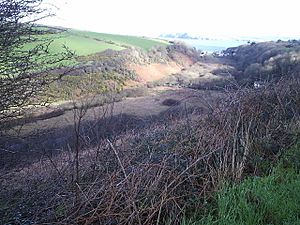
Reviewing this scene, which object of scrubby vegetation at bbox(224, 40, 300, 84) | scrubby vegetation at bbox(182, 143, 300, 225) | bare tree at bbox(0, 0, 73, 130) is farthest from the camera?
scrubby vegetation at bbox(224, 40, 300, 84)

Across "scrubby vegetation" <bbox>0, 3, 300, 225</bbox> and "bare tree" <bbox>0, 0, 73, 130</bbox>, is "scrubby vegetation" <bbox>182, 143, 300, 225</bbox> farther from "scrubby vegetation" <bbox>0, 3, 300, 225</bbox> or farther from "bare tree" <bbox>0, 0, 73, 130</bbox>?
"bare tree" <bbox>0, 0, 73, 130</bbox>

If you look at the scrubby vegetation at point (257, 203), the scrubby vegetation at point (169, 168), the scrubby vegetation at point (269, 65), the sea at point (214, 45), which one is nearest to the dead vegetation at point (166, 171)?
the scrubby vegetation at point (169, 168)

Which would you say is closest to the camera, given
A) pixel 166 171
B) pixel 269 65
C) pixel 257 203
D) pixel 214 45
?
pixel 257 203

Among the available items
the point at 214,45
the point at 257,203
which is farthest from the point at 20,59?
the point at 214,45

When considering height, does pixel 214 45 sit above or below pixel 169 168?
below

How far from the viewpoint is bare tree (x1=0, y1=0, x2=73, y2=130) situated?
5.03m

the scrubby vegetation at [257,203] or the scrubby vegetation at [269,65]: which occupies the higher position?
the scrubby vegetation at [257,203]

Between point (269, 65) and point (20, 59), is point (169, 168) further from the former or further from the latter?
point (269, 65)

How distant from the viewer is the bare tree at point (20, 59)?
16.5 ft

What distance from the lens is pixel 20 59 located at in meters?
5.32

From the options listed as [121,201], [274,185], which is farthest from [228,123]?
[121,201]

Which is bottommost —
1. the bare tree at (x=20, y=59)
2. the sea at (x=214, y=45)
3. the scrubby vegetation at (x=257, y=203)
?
the sea at (x=214, y=45)

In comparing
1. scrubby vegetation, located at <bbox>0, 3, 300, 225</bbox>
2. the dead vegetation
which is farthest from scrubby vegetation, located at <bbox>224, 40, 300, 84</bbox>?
scrubby vegetation, located at <bbox>0, 3, 300, 225</bbox>

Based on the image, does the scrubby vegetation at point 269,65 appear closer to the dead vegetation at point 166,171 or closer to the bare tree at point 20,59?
the dead vegetation at point 166,171
